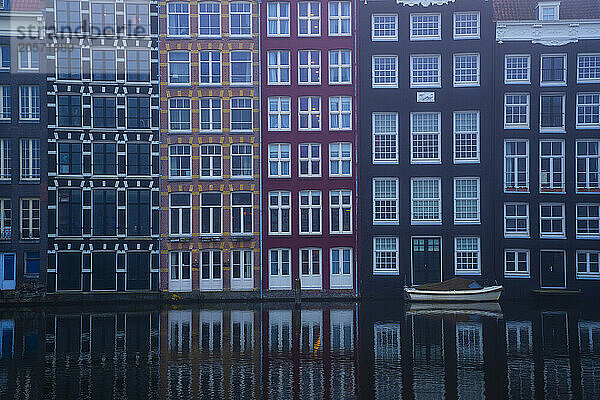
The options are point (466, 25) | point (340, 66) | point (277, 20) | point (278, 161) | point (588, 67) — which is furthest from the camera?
point (277, 20)

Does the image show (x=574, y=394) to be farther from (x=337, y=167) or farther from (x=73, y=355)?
(x=337, y=167)

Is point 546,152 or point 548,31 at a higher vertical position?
point 548,31

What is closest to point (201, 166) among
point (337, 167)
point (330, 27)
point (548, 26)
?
point (337, 167)

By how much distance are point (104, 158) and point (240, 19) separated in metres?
14.0

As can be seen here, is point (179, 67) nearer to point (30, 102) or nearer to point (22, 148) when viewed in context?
point (30, 102)

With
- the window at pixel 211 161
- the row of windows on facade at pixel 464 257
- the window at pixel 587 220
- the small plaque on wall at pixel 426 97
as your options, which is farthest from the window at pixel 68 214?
the window at pixel 587 220

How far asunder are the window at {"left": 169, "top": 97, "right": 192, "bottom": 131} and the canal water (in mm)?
14084

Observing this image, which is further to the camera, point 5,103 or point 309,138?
point 309,138

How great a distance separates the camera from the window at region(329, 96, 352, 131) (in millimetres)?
49969

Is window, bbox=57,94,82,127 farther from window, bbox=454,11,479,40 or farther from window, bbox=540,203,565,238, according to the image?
window, bbox=540,203,565,238

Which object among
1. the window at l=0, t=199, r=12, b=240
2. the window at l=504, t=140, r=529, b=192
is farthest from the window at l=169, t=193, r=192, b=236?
the window at l=504, t=140, r=529, b=192

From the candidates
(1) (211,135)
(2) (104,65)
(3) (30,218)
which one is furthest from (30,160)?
(1) (211,135)

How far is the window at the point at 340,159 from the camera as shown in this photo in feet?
164

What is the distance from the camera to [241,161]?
49.9m
